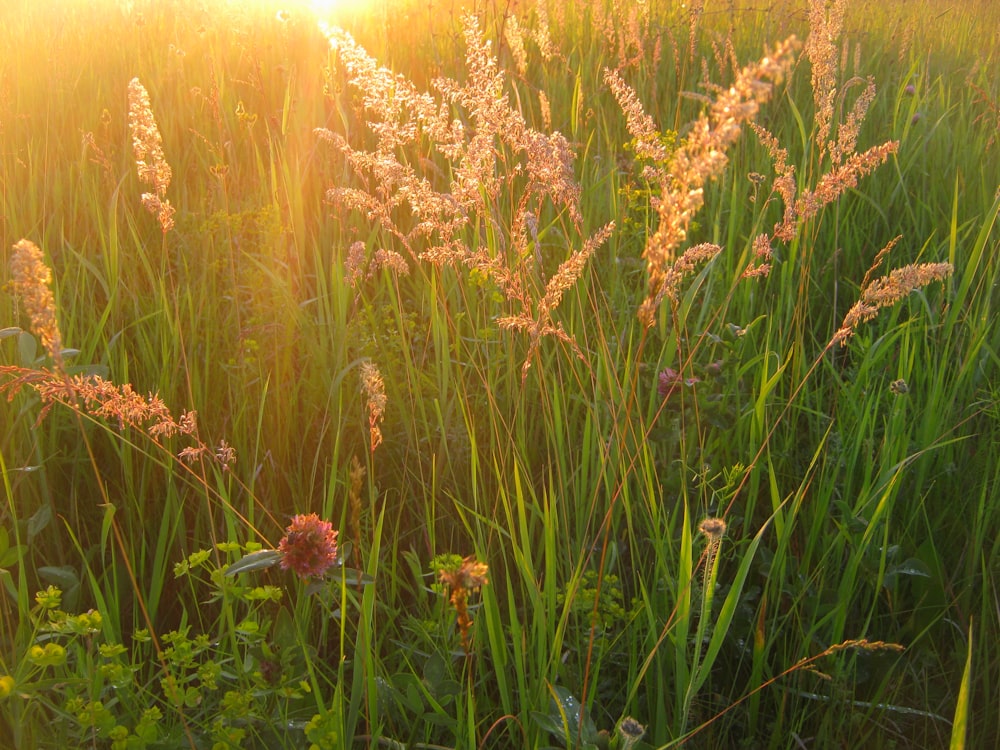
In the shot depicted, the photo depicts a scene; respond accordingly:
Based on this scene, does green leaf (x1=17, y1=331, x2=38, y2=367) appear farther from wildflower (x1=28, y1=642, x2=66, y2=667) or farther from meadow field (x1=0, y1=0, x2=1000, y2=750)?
wildflower (x1=28, y1=642, x2=66, y2=667)

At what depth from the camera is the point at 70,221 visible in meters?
2.38

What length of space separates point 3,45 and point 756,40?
397 cm

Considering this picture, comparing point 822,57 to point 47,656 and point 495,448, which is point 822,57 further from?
point 47,656

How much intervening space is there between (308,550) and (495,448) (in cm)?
63

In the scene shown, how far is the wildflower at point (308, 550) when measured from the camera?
106 centimetres

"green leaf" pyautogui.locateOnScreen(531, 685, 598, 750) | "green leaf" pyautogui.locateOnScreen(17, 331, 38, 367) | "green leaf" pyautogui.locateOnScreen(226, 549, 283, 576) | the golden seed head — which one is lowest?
"green leaf" pyautogui.locateOnScreen(531, 685, 598, 750)

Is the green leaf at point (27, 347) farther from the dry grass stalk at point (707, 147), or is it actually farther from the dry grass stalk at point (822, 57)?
the dry grass stalk at point (822, 57)

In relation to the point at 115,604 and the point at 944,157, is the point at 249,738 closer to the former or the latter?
the point at 115,604

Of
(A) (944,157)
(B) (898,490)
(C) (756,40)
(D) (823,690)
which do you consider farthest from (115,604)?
(C) (756,40)

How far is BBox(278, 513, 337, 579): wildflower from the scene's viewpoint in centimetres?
106

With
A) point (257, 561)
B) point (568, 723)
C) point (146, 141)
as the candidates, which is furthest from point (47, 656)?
point (146, 141)

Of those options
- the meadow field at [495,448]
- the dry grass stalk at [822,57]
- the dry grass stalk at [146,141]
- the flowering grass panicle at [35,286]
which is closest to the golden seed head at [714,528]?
the meadow field at [495,448]

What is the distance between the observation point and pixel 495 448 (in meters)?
1.64

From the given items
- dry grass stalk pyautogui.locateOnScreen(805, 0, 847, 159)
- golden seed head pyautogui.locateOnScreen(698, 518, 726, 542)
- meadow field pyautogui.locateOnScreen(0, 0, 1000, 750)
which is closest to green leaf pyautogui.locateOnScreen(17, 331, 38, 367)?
meadow field pyautogui.locateOnScreen(0, 0, 1000, 750)
